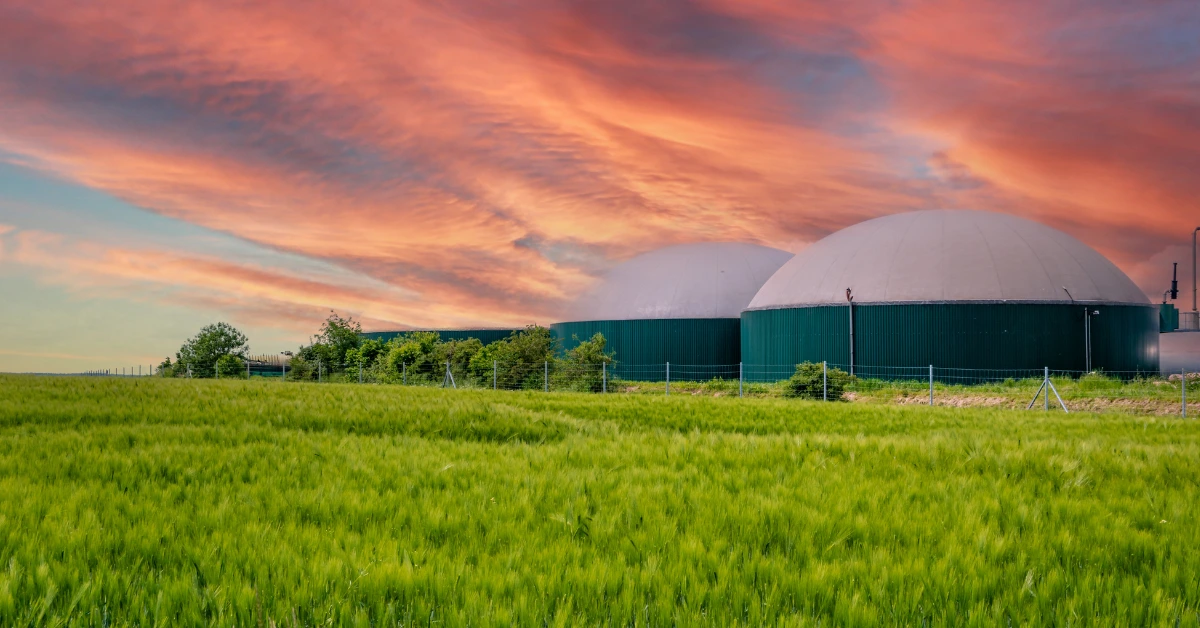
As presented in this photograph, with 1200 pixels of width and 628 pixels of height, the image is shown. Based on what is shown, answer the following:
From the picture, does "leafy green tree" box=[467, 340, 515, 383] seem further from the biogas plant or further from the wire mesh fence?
the biogas plant

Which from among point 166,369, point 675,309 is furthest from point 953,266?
point 166,369

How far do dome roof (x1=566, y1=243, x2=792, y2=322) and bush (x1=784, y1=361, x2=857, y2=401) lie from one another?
15.8 m

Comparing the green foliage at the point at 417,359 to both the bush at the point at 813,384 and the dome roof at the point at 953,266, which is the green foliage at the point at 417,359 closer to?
the dome roof at the point at 953,266

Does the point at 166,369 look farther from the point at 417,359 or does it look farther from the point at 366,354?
the point at 417,359

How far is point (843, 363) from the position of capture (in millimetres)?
33375

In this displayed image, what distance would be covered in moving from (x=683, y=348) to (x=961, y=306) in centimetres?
1519

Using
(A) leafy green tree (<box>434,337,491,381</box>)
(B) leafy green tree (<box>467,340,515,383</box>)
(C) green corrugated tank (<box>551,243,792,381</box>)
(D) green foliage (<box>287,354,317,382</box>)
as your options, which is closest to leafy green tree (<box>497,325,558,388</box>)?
(B) leafy green tree (<box>467,340,515,383</box>)

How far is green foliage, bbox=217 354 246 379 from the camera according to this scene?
47.2 meters

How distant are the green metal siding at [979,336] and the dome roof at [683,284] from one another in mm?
9394

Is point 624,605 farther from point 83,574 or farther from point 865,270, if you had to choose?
point 865,270

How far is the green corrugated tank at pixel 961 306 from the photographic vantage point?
104ft

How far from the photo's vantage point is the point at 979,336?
31672mm

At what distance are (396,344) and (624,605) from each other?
137ft

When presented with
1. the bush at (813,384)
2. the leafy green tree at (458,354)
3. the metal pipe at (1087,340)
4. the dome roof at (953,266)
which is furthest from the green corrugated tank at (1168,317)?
the leafy green tree at (458,354)
